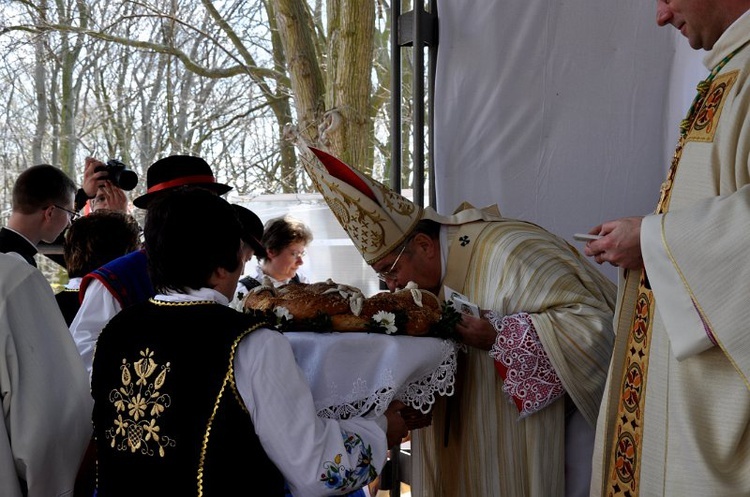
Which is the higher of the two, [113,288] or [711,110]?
[711,110]

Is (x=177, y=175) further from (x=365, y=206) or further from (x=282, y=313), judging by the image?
(x=282, y=313)

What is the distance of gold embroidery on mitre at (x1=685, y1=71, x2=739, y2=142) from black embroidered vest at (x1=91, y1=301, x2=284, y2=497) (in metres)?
1.28

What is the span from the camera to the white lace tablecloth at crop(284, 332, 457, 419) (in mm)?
2225

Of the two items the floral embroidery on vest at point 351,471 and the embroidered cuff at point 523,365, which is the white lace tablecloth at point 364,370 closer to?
the floral embroidery on vest at point 351,471

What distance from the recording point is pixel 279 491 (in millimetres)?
2016

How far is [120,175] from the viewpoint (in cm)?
360

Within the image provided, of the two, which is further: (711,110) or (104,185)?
(104,185)

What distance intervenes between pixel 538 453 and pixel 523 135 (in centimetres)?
172

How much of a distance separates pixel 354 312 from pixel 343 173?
0.74 metres

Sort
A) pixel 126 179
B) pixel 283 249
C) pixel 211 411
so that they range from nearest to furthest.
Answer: pixel 211 411, pixel 126 179, pixel 283 249

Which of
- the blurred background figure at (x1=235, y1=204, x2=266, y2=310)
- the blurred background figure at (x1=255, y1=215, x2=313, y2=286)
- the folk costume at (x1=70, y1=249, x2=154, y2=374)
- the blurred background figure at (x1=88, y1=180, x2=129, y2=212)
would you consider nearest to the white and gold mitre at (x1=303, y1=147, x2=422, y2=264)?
the blurred background figure at (x1=235, y1=204, x2=266, y2=310)

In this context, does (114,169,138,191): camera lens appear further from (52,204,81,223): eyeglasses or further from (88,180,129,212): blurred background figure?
(52,204,81,223): eyeglasses

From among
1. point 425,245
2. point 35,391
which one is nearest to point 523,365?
point 425,245

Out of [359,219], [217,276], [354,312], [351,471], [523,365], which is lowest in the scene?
[351,471]
